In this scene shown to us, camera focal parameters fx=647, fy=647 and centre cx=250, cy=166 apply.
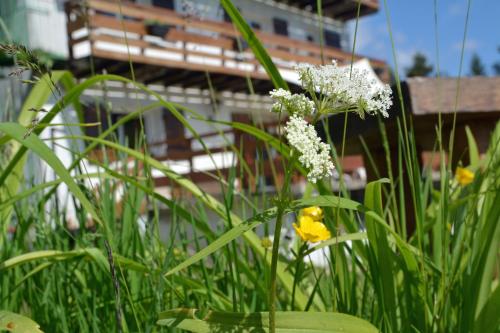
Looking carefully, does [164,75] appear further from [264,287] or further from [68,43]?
[264,287]

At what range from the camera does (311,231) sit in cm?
66

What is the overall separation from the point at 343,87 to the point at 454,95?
789 millimetres

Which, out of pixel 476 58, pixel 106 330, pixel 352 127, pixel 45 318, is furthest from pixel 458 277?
pixel 476 58

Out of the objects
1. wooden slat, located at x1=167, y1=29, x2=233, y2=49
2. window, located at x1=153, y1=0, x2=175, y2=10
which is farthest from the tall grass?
window, located at x1=153, y1=0, x2=175, y2=10

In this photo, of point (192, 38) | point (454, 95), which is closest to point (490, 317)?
point (454, 95)

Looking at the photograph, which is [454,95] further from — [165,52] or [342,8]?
[342,8]

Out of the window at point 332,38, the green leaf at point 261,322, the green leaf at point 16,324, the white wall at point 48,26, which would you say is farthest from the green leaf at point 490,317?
the window at point 332,38

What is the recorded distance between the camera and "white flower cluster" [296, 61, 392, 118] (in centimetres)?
43

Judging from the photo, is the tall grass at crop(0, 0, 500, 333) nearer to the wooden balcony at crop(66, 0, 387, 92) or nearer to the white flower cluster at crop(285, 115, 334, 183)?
the white flower cluster at crop(285, 115, 334, 183)

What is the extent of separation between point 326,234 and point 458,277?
0.49 feet

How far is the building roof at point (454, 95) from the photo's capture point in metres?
1.12

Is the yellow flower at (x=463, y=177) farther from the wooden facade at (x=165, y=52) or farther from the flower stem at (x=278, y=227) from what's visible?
the wooden facade at (x=165, y=52)

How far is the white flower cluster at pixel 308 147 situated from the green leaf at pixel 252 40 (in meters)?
0.21

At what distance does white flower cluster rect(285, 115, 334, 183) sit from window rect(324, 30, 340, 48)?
15.8 m
